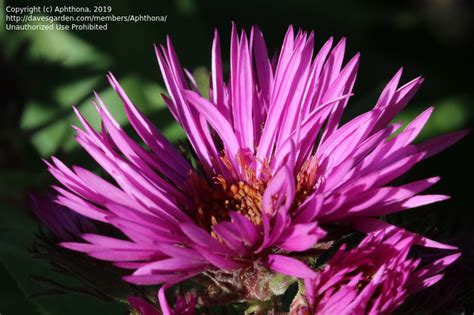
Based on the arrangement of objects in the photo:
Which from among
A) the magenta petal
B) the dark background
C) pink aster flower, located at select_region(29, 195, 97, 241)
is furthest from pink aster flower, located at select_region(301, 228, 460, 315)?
pink aster flower, located at select_region(29, 195, 97, 241)

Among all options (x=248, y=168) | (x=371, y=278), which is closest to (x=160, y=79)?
(x=248, y=168)

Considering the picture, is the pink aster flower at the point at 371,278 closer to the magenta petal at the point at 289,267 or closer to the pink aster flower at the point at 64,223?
the magenta petal at the point at 289,267

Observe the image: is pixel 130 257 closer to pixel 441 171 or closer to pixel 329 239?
pixel 329 239

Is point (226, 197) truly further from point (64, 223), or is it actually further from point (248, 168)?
point (64, 223)

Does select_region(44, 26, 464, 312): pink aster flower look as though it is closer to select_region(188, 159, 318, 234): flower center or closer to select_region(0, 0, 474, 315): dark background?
select_region(188, 159, 318, 234): flower center

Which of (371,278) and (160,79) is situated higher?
(160,79)
